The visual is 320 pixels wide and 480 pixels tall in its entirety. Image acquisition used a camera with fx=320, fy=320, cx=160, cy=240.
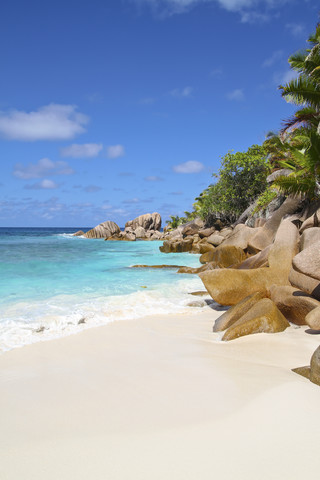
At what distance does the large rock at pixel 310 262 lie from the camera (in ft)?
16.1

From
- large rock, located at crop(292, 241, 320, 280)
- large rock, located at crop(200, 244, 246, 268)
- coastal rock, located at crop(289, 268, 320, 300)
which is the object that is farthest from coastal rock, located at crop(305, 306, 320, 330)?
large rock, located at crop(200, 244, 246, 268)

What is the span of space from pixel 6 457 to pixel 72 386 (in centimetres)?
121

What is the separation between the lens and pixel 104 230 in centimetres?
6425

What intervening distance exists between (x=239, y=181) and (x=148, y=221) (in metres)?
36.6

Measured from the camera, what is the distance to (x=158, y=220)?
65500mm

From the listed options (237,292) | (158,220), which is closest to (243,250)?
(237,292)

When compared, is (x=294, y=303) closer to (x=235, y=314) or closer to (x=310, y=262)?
(x=310, y=262)

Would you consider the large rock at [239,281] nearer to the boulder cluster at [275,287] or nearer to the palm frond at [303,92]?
the boulder cluster at [275,287]

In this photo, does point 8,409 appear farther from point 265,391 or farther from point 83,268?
point 83,268

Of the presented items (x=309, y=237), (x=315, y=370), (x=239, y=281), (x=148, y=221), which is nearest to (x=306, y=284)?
(x=239, y=281)

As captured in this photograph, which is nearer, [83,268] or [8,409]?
[8,409]

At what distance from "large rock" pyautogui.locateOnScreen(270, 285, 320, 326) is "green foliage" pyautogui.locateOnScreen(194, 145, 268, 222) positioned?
2286cm

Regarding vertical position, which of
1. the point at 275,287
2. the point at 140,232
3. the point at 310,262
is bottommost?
the point at 275,287

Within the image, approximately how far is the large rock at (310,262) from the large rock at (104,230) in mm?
59453
